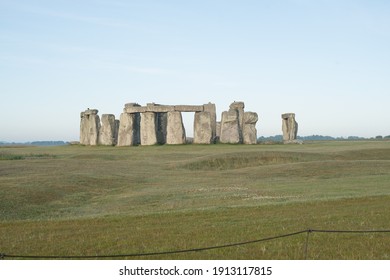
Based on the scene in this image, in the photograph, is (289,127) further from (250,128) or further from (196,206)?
(196,206)

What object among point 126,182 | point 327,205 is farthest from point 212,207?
point 126,182

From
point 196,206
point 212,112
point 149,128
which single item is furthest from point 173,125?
point 196,206

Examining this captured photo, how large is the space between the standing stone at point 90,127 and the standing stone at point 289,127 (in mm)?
22411

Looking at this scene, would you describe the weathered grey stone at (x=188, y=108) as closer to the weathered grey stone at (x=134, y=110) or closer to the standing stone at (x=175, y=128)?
the standing stone at (x=175, y=128)

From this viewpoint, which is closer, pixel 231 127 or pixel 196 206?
pixel 196 206

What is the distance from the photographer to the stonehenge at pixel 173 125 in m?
64.6

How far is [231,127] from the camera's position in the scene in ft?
213

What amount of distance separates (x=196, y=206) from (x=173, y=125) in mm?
41297

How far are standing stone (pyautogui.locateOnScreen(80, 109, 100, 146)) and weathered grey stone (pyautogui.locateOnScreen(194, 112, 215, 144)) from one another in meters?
13.2

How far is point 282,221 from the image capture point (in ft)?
57.8

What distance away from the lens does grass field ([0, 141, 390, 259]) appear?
571 inches

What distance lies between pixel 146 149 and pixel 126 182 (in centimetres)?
2434

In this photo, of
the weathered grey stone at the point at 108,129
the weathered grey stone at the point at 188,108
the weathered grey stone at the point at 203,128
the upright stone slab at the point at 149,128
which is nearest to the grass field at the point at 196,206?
the weathered grey stone at the point at 203,128
